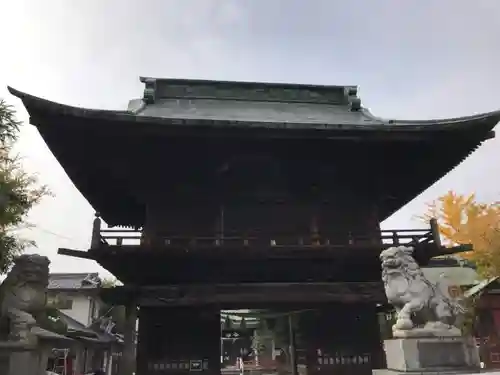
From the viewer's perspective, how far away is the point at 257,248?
9102 mm

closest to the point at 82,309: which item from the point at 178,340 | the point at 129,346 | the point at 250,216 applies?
the point at 129,346

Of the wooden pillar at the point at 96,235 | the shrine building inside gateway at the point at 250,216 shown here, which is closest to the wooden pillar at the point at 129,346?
the shrine building inside gateway at the point at 250,216

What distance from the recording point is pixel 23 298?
6672 millimetres

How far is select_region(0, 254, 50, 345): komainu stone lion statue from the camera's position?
6527 mm

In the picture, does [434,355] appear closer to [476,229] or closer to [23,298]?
[23,298]

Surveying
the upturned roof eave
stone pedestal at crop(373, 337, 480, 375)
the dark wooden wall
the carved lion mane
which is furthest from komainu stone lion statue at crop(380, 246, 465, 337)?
the dark wooden wall

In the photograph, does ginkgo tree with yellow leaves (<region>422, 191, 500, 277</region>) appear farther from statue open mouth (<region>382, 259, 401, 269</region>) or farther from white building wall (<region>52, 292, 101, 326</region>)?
white building wall (<region>52, 292, 101, 326</region>)

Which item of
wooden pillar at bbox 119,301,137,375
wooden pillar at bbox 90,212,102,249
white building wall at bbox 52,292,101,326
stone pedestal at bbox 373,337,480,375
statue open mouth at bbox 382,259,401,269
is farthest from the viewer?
white building wall at bbox 52,292,101,326

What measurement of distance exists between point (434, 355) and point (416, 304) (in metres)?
0.76

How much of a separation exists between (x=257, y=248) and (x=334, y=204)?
2991 mm

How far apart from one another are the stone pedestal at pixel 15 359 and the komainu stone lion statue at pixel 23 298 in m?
0.12

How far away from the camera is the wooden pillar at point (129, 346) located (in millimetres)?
9141

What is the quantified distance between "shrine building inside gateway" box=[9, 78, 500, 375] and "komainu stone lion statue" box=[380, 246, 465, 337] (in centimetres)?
232

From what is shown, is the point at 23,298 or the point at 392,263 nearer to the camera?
the point at 23,298
